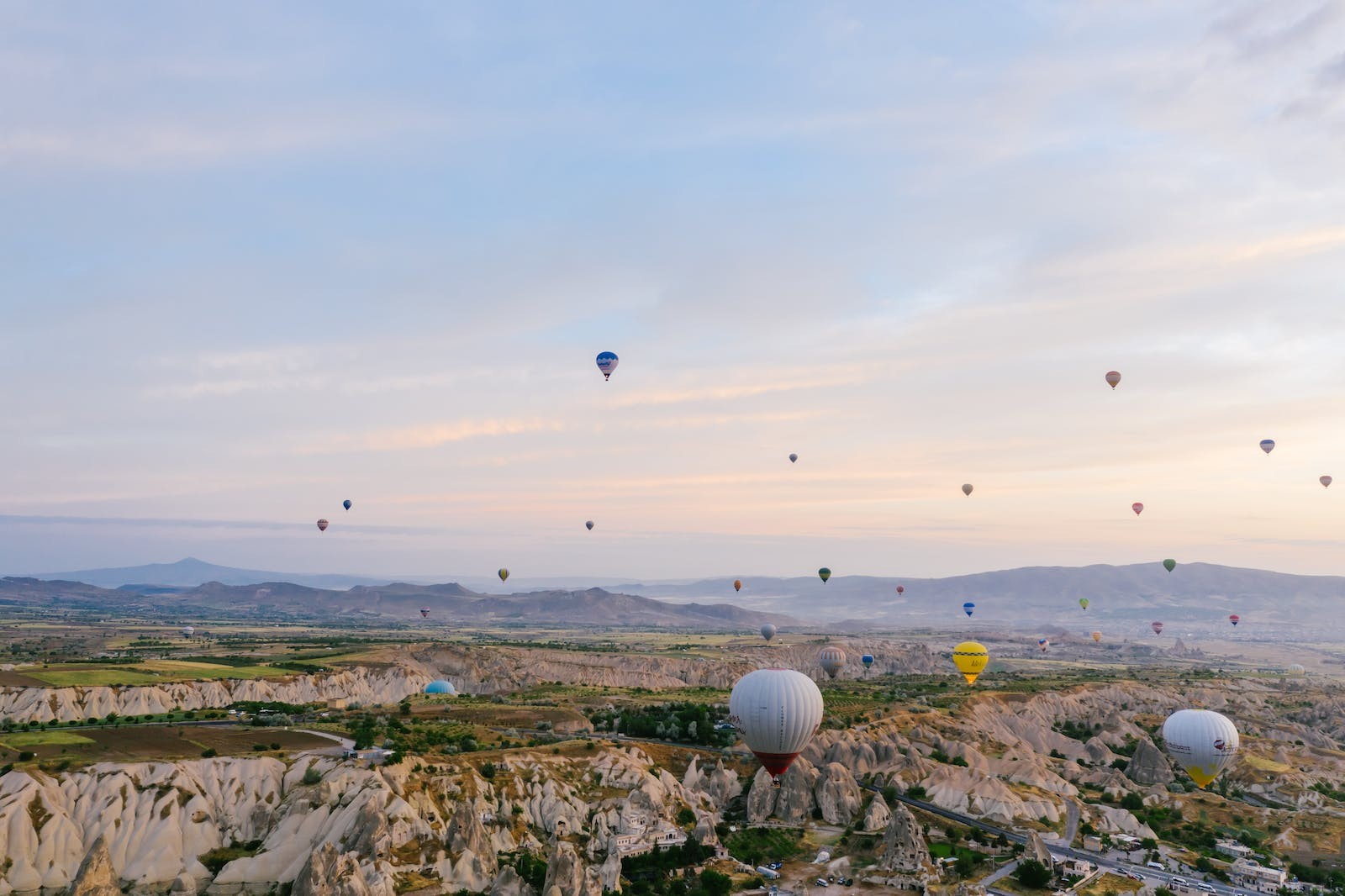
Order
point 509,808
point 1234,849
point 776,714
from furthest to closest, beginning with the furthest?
point 1234,849 < point 776,714 < point 509,808

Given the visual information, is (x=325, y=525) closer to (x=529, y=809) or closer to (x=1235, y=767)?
(x=529, y=809)

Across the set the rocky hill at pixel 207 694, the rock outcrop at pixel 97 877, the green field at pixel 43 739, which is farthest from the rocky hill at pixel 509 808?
the rocky hill at pixel 207 694

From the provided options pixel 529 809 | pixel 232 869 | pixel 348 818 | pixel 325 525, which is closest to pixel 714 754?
pixel 529 809

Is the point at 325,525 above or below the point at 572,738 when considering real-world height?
above

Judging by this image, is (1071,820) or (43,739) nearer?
(43,739)

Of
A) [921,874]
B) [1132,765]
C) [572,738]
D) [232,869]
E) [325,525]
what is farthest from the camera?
[325,525]

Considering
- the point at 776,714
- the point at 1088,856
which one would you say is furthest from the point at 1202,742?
the point at 776,714

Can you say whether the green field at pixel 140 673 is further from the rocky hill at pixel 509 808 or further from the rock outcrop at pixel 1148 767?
the rock outcrop at pixel 1148 767

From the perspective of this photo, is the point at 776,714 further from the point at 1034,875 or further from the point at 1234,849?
the point at 1234,849
